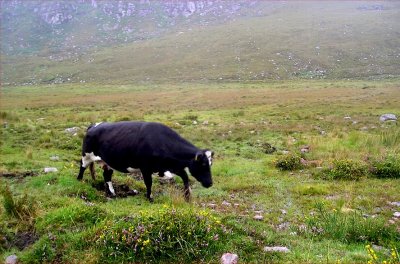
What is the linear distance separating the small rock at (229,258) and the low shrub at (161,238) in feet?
0.95

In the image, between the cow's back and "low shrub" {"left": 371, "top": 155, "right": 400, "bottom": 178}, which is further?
"low shrub" {"left": 371, "top": 155, "right": 400, "bottom": 178}

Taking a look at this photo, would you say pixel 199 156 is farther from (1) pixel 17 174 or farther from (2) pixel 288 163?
(1) pixel 17 174

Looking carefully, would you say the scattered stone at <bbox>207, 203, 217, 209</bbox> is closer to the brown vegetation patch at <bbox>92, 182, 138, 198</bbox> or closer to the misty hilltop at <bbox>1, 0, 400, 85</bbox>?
the brown vegetation patch at <bbox>92, 182, 138, 198</bbox>

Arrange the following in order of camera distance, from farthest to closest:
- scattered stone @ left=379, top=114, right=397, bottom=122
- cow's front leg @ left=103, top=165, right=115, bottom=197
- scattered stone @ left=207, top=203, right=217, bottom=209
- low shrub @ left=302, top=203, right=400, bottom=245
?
scattered stone @ left=379, top=114, right=397, bottom=122
cow's front leg @ left=103, top=165, right=115, bottom=197
scattered stone @ left=207, top=203, right=217, bottom=209
low shrub @ left=302, top=203, right=400, bottom=245

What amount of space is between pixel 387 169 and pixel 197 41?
120 metres

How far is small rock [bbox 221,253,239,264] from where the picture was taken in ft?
23.7

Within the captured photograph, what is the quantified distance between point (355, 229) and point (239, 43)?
379 feet

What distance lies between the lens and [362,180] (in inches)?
551

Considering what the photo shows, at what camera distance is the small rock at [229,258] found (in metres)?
7.24

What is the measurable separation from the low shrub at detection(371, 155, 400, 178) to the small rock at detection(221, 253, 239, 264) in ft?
30.4

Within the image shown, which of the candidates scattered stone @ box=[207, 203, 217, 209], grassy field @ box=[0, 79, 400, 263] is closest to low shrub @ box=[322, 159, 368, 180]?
grassy field @ box=[0, 79, 400, 263]

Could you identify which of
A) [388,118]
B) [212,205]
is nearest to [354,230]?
[212,205]

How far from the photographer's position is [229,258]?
731 centimetres

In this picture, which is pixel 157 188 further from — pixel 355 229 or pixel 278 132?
pixel 278 132
